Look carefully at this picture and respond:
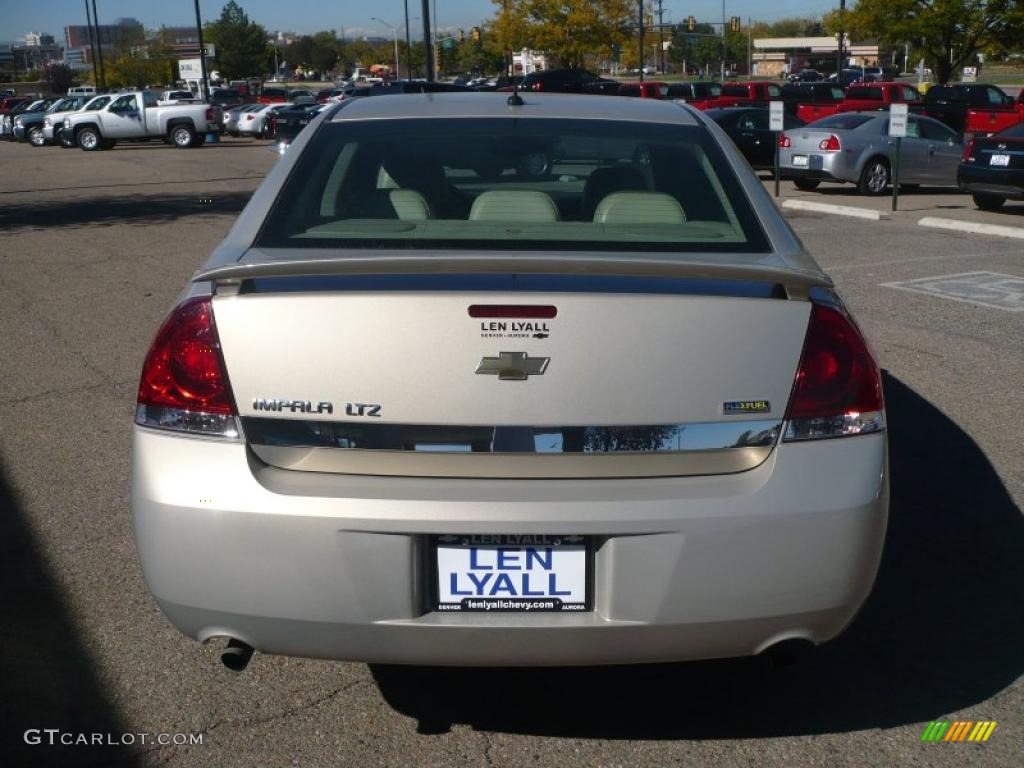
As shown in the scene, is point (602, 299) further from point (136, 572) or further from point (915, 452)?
point (915, 452)

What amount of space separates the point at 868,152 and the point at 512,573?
17.7m

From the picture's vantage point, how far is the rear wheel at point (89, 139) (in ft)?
125

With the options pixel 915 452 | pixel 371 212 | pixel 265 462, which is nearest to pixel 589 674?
pixel 265 462

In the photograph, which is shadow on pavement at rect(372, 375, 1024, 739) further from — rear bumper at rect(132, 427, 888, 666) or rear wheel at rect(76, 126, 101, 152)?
rear wheel at rect(76, 126, 101, 152)

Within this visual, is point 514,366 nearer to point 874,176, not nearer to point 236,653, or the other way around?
point 236,653

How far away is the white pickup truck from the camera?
37.8 meters

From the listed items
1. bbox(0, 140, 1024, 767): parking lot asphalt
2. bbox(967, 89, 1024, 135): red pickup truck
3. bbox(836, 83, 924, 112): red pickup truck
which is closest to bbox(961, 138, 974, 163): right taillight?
bbox(0, 140, 1024, 767): parking lot asphalt

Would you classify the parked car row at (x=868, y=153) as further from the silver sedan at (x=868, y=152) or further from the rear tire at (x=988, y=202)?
the rear tire at (x=988, y=202)

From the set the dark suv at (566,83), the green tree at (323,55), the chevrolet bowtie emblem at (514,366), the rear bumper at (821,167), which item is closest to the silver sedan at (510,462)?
the chevrolet bowtie emblem at (514,366)

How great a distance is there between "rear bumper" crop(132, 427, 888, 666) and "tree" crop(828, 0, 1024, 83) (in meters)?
40.4

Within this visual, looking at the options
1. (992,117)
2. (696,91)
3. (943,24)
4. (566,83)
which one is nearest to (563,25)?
(943,24)

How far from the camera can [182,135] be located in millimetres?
38469

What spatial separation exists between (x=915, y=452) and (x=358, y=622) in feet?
12.0

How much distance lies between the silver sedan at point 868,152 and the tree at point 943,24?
72.4 feet
